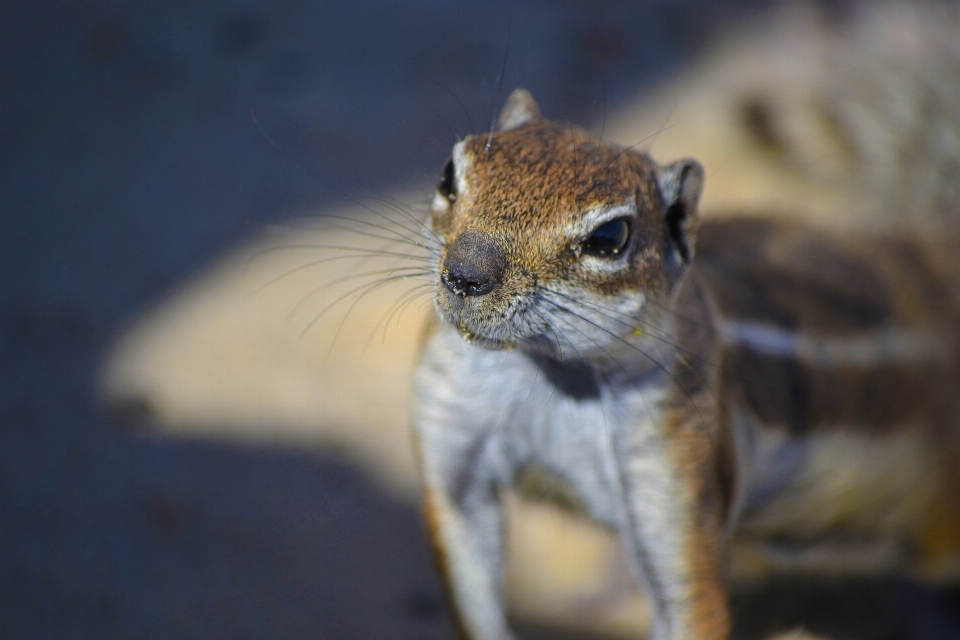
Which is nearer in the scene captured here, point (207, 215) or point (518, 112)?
point (518, 112)

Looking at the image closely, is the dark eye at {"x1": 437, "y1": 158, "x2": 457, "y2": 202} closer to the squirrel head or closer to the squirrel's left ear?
the squirrel head

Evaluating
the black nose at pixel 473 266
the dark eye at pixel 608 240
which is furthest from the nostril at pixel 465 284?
the dark eye at pixel 608 240

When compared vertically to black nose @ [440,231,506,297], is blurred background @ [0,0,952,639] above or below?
above

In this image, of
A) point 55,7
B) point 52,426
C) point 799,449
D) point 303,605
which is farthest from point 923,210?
point 55,7

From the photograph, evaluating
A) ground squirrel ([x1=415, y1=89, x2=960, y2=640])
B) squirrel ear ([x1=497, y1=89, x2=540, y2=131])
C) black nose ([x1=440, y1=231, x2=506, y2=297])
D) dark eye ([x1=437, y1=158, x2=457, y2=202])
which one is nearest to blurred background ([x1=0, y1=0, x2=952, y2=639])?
squirrel ear ([x1=497, y1=89, x2=540, y2=131])

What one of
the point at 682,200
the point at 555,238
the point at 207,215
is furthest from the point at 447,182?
the point at 207,215

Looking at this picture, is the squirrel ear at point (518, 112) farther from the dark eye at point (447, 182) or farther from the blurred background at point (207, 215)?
the dark eye at point (447, 182)

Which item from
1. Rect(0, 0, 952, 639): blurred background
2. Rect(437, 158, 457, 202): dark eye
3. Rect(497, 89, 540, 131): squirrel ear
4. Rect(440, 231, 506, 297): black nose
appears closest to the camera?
Rect(440, 231, 506, 297): black nose

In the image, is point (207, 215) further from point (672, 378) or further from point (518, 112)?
point (672, 378)
